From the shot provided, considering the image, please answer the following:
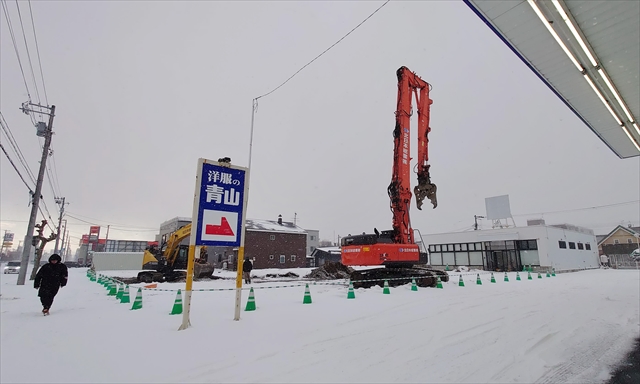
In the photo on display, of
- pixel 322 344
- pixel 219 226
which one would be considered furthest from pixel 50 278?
pixel 322 344

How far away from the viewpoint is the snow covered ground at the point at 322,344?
4035 mm

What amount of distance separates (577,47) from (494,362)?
5217 millimetres

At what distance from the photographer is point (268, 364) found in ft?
14.0

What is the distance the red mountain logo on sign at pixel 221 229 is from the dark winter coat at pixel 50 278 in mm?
5123

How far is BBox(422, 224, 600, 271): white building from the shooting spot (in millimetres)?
29547

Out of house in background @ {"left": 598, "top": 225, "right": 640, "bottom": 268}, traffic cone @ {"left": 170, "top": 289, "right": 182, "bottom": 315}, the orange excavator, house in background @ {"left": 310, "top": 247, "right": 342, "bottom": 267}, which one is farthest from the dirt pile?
house in background @ {"left": 598, "top": 225, "right": 640, "bottom": 268}

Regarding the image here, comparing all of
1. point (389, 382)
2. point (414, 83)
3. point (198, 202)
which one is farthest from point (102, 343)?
point (414, 83)

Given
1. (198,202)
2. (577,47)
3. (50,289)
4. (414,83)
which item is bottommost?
(50,289)

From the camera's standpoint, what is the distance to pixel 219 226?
22.6 ft

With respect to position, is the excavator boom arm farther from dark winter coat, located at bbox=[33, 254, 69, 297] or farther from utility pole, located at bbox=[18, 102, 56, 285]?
utility pole, located at bbox=[18, 102, 56, 285]

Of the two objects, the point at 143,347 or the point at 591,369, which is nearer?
the point at 591,369

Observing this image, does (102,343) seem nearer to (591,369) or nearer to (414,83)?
(591,369)

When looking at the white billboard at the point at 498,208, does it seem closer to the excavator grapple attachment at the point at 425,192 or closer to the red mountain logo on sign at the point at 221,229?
the excavator grapple attachment at the point at 425,192

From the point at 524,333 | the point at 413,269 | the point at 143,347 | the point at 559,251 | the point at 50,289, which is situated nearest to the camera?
the point at 143,347
